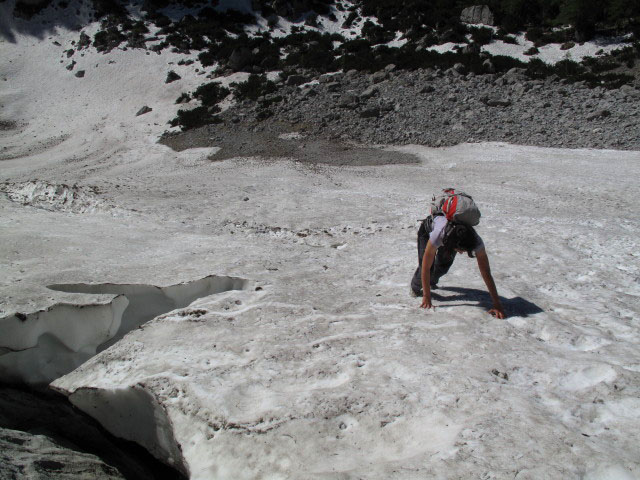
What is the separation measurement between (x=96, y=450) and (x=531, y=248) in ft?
22.6

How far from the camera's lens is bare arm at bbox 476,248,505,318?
4718 mm

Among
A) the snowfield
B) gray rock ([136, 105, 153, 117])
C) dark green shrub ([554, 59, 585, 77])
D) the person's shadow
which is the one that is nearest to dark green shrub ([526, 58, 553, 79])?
dark green shrub ([554, 59, 585, 77])

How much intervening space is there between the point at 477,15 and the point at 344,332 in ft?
113

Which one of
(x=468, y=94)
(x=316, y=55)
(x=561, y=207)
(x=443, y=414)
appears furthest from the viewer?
(x=316, y=55)

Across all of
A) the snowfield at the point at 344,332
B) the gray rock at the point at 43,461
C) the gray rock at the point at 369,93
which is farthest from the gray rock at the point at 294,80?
the gray rock at the point at 43,461

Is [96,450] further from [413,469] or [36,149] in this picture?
[36,149]

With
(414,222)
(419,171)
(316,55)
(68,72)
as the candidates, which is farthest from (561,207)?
(68,72)

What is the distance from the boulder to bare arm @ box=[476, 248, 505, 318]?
108 ft

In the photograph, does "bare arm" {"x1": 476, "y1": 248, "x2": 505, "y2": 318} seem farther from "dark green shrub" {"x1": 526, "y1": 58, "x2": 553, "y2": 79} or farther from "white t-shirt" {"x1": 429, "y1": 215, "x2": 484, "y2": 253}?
"dark green shrub" {"x1": 526, "y1": 58, "x2": 553, "y2": 79}

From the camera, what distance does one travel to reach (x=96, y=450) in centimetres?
447

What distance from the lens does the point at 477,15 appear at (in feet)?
109

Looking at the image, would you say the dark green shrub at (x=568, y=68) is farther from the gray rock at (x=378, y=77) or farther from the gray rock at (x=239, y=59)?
the gray rock at (x=239, y=59)

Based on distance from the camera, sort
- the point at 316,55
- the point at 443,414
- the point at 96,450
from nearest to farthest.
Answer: the point at 443,414, the point at 96,450, the point at 316,55

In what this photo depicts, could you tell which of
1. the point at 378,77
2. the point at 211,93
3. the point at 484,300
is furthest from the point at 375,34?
the point at 484,300
